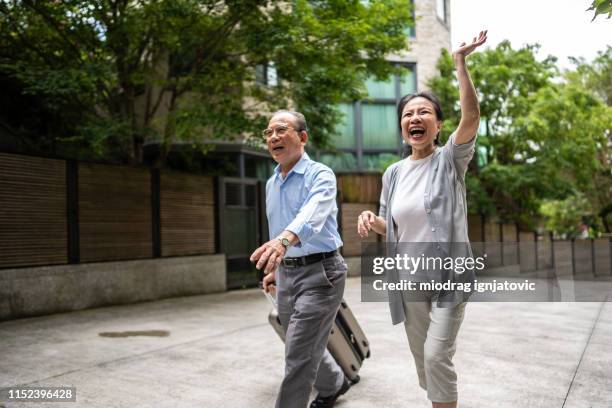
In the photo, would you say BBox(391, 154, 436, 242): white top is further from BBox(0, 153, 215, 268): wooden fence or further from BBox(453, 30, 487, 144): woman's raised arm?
BBox(0, 153, 215, 268): wooden fence

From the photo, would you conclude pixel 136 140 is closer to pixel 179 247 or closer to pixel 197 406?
pixel 179 247

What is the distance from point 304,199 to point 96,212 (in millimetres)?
7121

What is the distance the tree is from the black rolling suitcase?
6012 millimetres

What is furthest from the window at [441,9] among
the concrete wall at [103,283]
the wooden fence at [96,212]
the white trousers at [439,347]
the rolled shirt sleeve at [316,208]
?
the white trousers at [439,347]

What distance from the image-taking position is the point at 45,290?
343 inches

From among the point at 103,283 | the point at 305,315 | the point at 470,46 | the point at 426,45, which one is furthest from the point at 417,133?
the point at 426,45

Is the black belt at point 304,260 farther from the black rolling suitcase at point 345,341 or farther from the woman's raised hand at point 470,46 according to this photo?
A: the woman's raised hand at point 470,46

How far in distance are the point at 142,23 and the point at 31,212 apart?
3.48 m

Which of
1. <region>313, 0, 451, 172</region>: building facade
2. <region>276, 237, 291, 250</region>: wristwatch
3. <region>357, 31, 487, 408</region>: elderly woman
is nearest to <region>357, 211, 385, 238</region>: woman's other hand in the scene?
<region>357, 31, 487, 408</region>: elderly woman

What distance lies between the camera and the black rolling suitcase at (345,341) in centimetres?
432

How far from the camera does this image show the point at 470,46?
2.76 metres

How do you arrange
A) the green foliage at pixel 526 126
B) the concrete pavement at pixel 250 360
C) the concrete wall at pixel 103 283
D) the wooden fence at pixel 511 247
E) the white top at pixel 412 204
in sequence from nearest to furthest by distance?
the white top at pixel 412 204
the concrete pavement at pixel 250 360
the concrete wall at pixel 103 283
the wooden fence at pixel 511 247
the green foliage at pixel 526 126

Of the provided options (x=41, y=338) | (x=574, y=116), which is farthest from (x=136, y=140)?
(x=574, y=116)

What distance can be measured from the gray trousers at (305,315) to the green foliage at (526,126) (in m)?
14.3
